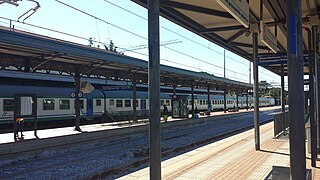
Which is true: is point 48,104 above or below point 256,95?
below

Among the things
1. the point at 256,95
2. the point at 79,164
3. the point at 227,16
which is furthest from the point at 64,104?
the point at 227,16

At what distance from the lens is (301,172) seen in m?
3.74

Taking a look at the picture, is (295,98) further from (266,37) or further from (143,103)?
(143,103)

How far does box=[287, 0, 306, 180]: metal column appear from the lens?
377cm

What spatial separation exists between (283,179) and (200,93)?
4301cm

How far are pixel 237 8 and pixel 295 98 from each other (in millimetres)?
2598

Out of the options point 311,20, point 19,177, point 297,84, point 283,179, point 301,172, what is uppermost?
point 311,20

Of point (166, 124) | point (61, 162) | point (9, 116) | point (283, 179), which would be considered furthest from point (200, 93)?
point (283, 179)

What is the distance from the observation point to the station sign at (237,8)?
5096mm

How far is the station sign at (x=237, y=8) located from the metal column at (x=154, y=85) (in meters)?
1.79

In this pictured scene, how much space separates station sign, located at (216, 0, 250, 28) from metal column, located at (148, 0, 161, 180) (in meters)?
1.79

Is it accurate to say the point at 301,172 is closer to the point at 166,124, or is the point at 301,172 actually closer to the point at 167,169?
the point at 167,169

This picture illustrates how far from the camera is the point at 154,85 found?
3285mm

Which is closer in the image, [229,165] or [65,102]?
[229,165]
